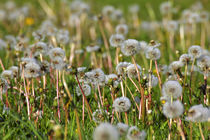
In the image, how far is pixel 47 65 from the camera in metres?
2.57

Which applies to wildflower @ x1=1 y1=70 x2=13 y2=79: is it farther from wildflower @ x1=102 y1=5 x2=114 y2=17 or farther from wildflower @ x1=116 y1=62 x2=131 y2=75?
wildflower @ x1=102 y1=5 x2=114 y2=17

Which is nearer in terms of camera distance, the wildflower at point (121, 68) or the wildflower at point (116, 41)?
the wildflower at point (121, 68)

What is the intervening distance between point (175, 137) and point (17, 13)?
5819 mm

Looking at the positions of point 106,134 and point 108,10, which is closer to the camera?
point 106,134

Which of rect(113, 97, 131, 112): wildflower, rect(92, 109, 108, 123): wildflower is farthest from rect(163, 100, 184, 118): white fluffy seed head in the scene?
rect(92, 109, 108, 123): wildflower

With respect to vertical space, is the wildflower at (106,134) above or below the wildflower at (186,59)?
below

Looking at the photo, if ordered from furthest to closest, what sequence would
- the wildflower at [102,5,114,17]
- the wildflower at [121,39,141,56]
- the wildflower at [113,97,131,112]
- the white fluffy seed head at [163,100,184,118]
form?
the wildflower at [102,5,114,17], the wildflower at [121,39,141,56], the wildflower at [113,97,131,112], the white fluffy seed head at [163,100,184,118]

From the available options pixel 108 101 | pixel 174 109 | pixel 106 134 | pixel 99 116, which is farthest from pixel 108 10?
pixel 106 134

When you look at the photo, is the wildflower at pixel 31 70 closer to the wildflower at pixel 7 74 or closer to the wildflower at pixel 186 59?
the wildflower at pixel 7 74

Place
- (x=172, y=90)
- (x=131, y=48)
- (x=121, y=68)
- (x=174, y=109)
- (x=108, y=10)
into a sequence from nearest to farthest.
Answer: (x=174, y=109) → (x=172, y=90) → (x=131, y=48) → (x=121, y=68) → (x=108, y=10)

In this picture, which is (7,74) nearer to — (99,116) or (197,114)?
(99,116)

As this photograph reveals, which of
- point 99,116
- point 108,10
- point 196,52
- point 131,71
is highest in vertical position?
point 108,10

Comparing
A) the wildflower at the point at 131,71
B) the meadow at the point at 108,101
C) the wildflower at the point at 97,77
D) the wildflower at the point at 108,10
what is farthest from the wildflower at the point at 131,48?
the wildflower at the point at 108,10

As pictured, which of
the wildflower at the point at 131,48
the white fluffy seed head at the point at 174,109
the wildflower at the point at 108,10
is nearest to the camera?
the white fluffy seed head at the point at 174,109
